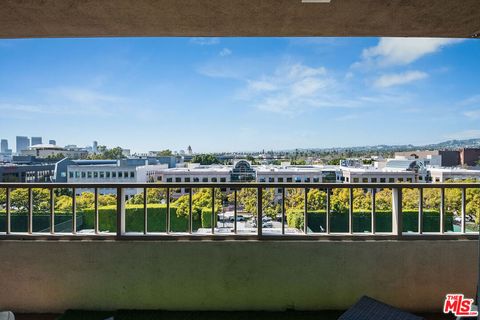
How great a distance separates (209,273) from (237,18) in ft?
7.61

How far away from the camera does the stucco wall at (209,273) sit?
112 inches

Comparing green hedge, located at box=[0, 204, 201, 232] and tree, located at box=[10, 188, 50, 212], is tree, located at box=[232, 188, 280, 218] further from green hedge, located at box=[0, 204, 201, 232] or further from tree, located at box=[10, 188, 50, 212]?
tree, located at box=[10, 188, 50, 212]

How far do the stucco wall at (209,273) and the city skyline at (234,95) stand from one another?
8.89 m

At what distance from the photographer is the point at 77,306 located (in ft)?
9.37

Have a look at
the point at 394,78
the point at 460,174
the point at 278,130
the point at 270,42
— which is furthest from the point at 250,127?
the point at 460,174

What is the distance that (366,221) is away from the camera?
11.6ft

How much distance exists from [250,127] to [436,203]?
26279 millimetres

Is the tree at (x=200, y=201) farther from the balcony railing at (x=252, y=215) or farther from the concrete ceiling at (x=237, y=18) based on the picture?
the concrete ceiling at (x=237, y=18)

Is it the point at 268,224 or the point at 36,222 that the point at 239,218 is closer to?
the point at 268,224

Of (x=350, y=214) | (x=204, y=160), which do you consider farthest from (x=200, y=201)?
(x=204, y=160)

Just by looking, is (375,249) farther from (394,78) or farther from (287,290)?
(394,78)

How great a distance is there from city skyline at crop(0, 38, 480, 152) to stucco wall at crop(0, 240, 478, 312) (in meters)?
8.89

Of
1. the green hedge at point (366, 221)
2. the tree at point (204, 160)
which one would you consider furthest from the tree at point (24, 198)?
the tree at point (204, 160)

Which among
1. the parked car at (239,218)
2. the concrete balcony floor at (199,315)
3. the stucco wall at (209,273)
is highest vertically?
the parked car at (239,218)
